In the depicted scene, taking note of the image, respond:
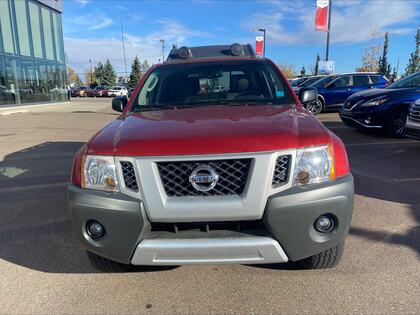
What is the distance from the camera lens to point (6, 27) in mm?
20391

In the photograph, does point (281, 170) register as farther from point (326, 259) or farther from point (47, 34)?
point (47, 34)

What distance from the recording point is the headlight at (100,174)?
2432 millimetres

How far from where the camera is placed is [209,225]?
2.42m

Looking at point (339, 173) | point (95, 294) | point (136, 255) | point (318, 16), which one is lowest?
point (95, 294)

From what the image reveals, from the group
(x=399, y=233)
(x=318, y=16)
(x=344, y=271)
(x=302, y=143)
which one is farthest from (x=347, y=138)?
(x=318, y=16)

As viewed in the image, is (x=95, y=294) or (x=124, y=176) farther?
(x=95, y=294)

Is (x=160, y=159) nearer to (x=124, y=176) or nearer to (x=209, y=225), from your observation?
(x=124, y=176)

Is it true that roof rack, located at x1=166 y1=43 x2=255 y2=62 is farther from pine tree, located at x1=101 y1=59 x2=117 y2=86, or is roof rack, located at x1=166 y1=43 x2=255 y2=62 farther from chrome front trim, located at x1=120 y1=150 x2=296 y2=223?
pine tree, located at x1=101 y1=59 x2=117 y2=86

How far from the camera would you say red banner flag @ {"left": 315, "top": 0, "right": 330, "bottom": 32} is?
21281 millimetres

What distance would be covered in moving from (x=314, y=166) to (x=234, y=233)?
2.22 ft

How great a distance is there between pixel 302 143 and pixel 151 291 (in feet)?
5.06

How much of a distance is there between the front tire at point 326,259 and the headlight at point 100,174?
1.54m

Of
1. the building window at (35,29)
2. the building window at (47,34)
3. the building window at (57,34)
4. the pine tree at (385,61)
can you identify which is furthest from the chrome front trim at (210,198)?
the pine tree at (385,61)

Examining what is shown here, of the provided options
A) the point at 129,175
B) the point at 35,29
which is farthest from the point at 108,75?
the point at 129,175
